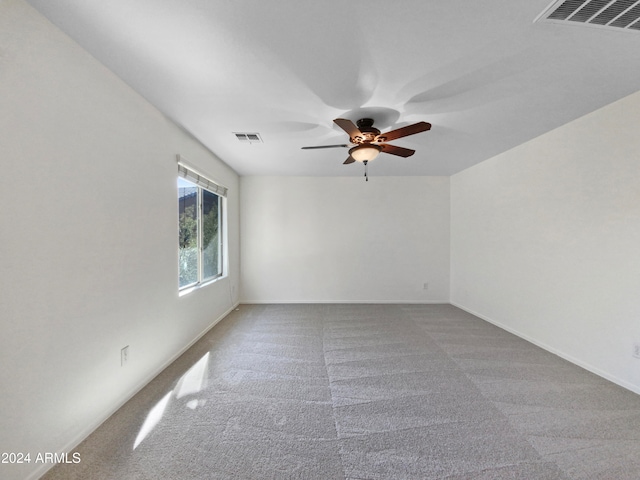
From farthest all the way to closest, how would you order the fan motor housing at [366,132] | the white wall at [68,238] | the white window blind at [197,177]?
the white window blind at [197,177]
the fan motor housing at [366,132]
the white wall at [68,238]

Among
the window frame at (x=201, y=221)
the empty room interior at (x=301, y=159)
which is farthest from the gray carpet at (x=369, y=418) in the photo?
the window frame at (x=201, y=221)

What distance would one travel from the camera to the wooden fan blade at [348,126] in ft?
6.97

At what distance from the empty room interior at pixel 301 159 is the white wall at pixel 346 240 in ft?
3.95

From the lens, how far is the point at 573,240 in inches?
108

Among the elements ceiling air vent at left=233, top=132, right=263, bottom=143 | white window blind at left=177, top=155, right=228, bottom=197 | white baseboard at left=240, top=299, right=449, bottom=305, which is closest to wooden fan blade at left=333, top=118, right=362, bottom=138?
ceiling air vent at left=233, top=132, right=263, bottom=143

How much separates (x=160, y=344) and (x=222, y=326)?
131cm

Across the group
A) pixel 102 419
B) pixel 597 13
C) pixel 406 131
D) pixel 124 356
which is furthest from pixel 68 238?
pixel 597 13

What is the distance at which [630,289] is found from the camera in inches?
88.6

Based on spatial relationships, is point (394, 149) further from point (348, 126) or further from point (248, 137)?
point (248, 137)

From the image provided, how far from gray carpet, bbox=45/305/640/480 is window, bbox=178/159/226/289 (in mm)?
965

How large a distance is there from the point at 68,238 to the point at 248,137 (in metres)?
2.01

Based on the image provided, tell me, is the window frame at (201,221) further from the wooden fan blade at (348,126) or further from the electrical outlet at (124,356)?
the wooden fan blade at (348,126)

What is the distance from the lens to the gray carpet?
1.46m

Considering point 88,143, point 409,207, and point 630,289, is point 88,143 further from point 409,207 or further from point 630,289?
point 409,207
